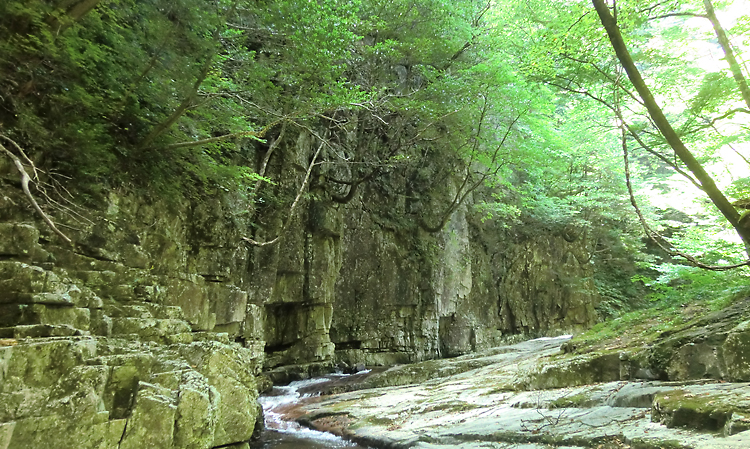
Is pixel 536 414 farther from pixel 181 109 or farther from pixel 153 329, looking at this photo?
pixel 181 109

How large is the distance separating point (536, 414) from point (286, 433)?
517 centimetres

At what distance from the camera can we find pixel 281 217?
1301cm

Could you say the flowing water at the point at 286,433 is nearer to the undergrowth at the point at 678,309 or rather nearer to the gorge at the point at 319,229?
the gorge at the point at 319,229

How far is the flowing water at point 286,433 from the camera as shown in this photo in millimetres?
6680

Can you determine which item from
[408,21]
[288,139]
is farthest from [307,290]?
[408,21]

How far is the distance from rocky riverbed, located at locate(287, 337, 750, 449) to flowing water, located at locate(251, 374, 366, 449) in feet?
0.65

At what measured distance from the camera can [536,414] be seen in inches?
210

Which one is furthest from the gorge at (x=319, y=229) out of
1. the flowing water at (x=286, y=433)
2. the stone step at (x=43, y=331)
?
the flowing water at (x=286, y=433)

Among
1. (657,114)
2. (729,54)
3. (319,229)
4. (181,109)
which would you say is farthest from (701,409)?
(319,229)

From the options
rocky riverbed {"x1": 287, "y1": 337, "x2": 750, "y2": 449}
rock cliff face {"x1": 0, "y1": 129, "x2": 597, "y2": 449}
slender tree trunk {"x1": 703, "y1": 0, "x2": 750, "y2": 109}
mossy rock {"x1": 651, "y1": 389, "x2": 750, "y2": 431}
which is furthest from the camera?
slender tree trunk {"x1": 703, "y1": 0, "x2": 750, "y2": 109}

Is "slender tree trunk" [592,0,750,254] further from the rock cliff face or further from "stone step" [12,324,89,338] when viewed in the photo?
"stone step" [12,324,89,338]

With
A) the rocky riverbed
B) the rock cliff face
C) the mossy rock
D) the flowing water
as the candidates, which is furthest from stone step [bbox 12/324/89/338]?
the mossy rock

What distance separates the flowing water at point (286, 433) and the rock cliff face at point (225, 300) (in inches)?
55.5

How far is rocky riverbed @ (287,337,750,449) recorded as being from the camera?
3379mm
